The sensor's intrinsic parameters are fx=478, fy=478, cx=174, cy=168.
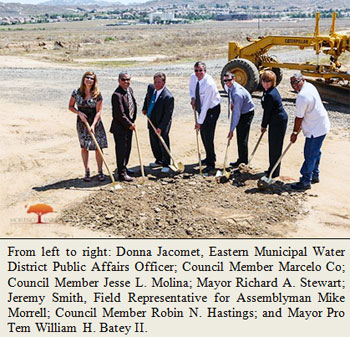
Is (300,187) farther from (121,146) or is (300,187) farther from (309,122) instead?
(121,146)

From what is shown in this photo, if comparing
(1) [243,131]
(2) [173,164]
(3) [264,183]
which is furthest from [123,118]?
(3) [264,183]

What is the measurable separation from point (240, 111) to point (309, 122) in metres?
1.09

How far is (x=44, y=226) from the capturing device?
19.8ft

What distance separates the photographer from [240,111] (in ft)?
23.9

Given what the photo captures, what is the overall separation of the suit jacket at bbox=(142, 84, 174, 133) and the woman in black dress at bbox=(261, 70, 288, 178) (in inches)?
55.6

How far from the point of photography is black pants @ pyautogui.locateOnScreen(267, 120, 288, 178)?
23.0ft

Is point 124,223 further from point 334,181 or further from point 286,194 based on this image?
point 334,181

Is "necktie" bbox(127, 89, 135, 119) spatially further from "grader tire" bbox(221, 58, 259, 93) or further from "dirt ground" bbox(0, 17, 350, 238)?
"grader tire" bbox(221, 58, 259, 93)

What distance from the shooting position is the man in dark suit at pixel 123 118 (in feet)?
22.5

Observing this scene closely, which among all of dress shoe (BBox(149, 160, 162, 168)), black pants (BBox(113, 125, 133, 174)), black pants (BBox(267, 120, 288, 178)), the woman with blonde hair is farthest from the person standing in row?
the woman with blonde hair

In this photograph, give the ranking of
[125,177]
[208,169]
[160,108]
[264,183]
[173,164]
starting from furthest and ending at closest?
[173,164]
[208,169]
[160,108]
[125,177]
[264,183]

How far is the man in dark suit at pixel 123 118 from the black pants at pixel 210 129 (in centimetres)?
115

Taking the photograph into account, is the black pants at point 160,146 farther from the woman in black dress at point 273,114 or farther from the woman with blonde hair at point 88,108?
the woman in black dress at point 273,114

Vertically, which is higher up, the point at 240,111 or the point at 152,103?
the point at 152,103
